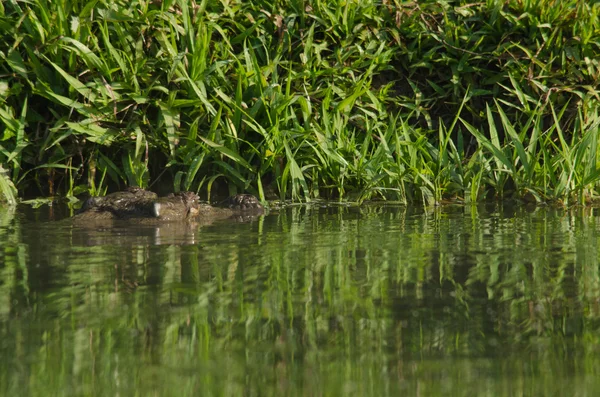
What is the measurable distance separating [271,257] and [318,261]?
0.65ft

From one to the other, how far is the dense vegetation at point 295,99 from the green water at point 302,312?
4.83 ft

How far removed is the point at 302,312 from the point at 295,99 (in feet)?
11.3

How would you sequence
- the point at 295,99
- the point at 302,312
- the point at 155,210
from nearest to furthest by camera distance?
the point at 302,312
the point at 155,210
the point at 295,99

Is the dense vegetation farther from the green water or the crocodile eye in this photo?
the green water

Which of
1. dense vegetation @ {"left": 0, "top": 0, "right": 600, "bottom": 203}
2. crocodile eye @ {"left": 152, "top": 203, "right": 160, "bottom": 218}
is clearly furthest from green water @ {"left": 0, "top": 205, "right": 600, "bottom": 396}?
dense vegetation @ {"left": 0, "top": 0, "right": 600, "bottom": 203}

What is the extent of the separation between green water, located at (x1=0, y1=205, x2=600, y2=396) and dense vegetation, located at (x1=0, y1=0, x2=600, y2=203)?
1.47 meters

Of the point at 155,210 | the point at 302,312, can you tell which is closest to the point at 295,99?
the point at 155,210

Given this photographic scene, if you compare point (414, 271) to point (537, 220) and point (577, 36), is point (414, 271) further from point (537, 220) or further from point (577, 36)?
point (577, 36)

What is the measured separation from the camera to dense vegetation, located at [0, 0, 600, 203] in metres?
5.62

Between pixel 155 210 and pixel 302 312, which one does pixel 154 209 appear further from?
pixel 302 312

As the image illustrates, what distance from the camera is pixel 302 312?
2537 mm

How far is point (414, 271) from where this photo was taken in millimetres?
3127

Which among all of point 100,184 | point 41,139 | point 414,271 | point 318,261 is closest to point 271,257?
point 318,261

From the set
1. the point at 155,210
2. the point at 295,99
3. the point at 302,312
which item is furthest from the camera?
the point at 295,99
